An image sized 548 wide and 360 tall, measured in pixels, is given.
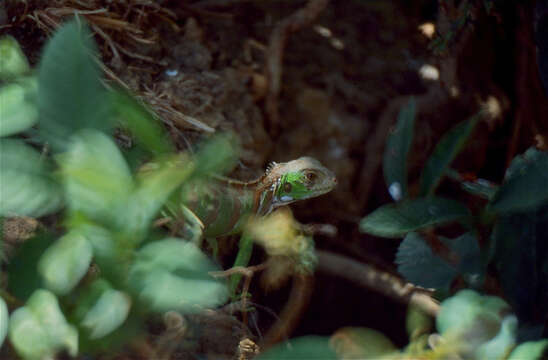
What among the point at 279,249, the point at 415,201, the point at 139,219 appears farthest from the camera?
the point at 415,201

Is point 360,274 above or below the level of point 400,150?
below

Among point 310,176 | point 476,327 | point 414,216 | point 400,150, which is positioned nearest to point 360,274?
point 310,176

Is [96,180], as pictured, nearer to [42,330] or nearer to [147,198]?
[147,198]

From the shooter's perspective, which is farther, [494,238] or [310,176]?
[310,176]

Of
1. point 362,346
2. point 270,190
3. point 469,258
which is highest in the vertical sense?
point 362,346

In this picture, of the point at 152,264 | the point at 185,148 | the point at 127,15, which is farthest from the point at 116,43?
the point at 152,264

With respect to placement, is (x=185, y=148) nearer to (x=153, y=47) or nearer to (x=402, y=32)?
(x=153, y=47)

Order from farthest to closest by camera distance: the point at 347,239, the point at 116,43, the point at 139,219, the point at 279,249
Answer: the point at 347,239 < the point at 116,43 < the point at 279,249 < the point at 139,219
